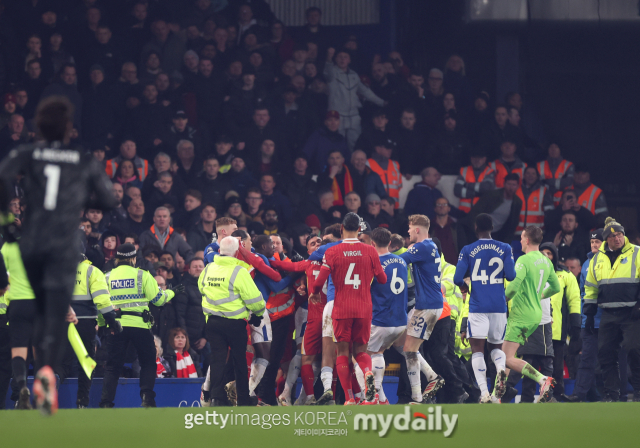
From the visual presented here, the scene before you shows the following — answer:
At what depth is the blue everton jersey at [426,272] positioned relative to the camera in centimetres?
1013

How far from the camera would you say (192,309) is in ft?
40.1

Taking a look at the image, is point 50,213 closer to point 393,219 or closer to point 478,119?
point 393,219

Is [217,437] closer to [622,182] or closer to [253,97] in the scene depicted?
[253,97]

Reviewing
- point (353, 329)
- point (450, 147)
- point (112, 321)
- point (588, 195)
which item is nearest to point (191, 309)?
point (112, 321)

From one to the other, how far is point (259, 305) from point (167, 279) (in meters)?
2.70

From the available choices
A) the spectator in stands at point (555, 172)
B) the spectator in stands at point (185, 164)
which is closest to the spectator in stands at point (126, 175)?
the spectator in stands at point (185, 164)

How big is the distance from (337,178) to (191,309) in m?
3.67

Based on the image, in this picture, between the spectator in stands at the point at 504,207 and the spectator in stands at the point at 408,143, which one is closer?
the spectator in stands at the point at 504,207

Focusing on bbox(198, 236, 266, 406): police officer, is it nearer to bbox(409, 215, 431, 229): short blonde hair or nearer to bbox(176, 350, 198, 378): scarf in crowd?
bbox(176, 350, 198, 378): scarf in crowd

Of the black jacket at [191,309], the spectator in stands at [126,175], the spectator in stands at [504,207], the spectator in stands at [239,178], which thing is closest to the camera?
the black jacket at [191,309]

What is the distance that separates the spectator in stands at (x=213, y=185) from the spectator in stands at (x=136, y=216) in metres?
1.11

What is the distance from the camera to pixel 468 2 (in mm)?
Result: 17219

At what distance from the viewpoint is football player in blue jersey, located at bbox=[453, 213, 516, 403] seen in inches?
404

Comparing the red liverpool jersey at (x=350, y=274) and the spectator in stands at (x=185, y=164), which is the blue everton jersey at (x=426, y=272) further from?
the spectator in stands at (x=185, y=164)
